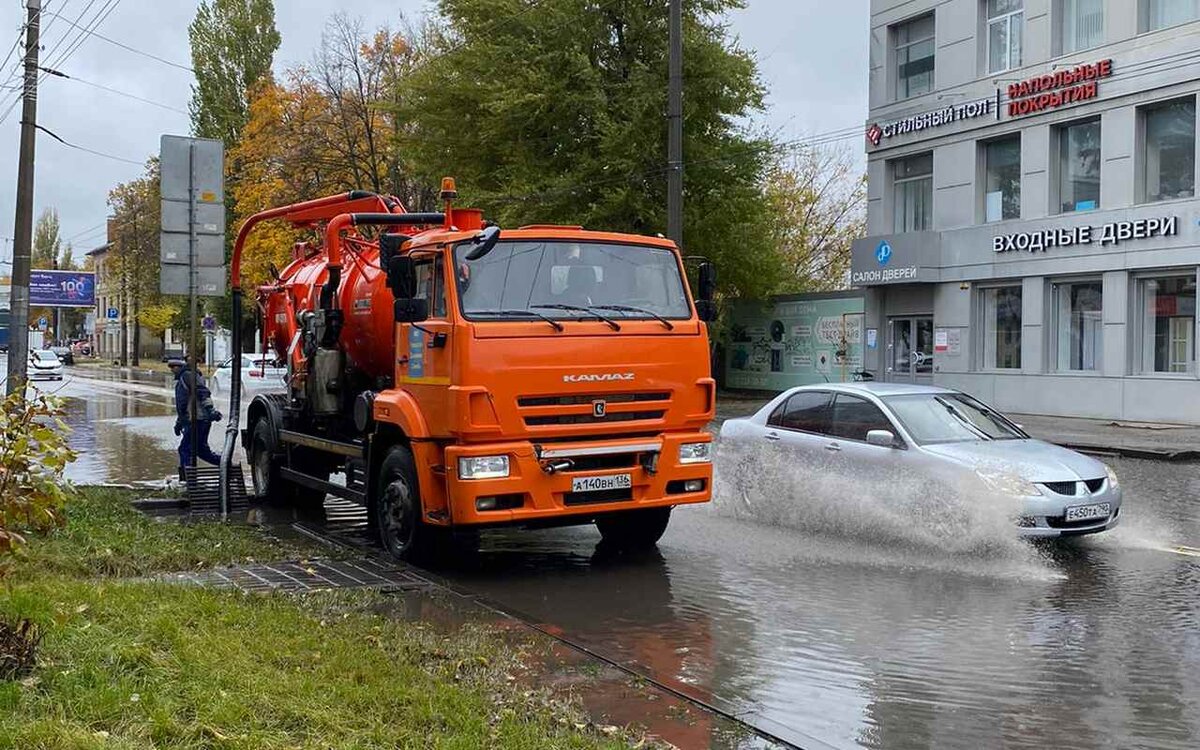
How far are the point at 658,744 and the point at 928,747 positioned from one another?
118cm

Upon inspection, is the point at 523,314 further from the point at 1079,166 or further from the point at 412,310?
the point at 1079,166

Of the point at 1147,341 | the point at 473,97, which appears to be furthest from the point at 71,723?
the point at 473,97

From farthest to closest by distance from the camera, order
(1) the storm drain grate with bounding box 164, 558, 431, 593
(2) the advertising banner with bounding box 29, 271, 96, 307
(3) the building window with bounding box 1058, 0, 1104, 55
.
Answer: (2) the advertising banner with bounding box 29, 271, 96, 307 < (3) the building window with bounding box 1058, 0, 1104, 55 < (1) the storm drain grate with bounding box 164, 558, 431, 593

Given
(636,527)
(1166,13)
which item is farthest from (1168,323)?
(636,527)

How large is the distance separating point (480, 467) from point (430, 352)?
104cm

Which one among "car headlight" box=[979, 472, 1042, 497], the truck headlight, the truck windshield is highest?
the truck windshield

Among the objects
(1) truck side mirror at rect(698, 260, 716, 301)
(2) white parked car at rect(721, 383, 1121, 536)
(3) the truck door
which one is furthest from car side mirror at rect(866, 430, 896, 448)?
(3) the truck door

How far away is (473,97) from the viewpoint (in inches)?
1247

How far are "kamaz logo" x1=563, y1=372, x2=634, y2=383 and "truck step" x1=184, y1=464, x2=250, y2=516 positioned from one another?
17.7 feet

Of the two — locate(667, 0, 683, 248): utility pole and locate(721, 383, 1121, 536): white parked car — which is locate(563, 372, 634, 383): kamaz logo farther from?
locate(667, 0, 683, 248): utility pole

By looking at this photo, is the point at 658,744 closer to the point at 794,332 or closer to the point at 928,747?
the point at 928,747

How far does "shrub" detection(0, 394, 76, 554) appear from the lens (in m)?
5.55

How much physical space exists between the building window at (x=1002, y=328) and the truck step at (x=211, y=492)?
1876 cm

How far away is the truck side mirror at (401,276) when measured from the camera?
8852 mm
